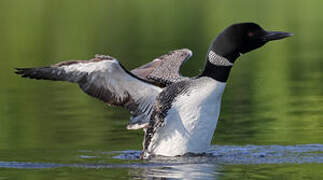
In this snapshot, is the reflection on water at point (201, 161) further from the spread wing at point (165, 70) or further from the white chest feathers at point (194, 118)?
the spread wing at point (165, 70)

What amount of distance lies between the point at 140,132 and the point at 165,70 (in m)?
1.96

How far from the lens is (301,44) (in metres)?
30.9

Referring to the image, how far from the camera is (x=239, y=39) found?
13.0 metres

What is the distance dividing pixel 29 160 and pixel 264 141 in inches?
128

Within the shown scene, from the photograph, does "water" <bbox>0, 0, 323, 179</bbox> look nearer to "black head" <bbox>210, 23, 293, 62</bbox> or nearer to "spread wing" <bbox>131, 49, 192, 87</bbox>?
"spread wing" <bbox>131, 49, 192, 87</bbox>


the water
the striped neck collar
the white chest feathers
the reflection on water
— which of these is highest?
the striped neck collar

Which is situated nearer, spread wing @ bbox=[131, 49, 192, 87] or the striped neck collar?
the striped neck collar

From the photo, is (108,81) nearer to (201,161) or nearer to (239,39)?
(201,161)

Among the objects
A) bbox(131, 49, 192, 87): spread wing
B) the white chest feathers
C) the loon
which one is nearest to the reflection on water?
the white chest feathers

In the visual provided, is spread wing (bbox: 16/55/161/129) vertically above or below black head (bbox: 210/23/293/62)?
below

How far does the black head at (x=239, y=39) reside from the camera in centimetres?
1301

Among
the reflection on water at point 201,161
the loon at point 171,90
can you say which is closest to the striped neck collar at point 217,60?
the loon at point 171,90

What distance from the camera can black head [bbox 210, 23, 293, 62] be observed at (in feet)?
42.7

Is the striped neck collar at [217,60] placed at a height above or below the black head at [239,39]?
below
